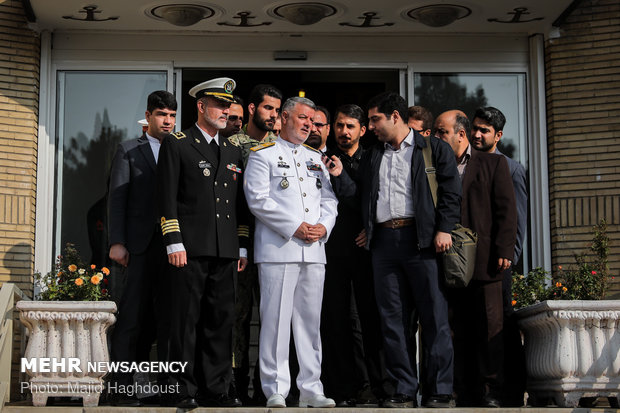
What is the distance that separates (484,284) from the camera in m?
7.25

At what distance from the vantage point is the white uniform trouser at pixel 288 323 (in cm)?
682

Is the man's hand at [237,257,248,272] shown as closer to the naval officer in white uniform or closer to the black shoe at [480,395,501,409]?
the naval officer in white uniform

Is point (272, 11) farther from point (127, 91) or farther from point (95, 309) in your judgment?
point (95, 309)

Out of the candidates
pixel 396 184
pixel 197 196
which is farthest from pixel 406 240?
pixel 197 196

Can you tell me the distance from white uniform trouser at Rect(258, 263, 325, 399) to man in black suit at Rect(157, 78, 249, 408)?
261mm

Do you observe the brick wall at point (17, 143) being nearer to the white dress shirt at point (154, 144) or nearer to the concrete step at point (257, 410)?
the white dress shirt at point (154, 144)

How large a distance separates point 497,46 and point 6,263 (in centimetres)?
553

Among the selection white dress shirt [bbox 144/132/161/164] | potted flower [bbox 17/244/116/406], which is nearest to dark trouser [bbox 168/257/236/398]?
potted flower [bbox 17/244/116/406]

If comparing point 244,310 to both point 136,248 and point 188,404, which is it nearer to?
point 136,248

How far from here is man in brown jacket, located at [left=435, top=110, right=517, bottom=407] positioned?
7.16m

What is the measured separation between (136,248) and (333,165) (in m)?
1.64

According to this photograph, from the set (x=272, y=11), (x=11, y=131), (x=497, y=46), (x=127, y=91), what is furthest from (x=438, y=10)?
(x=11, y=131)

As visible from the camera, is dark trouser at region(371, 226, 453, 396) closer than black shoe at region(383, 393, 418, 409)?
No

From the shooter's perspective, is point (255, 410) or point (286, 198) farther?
point (286, 198)
